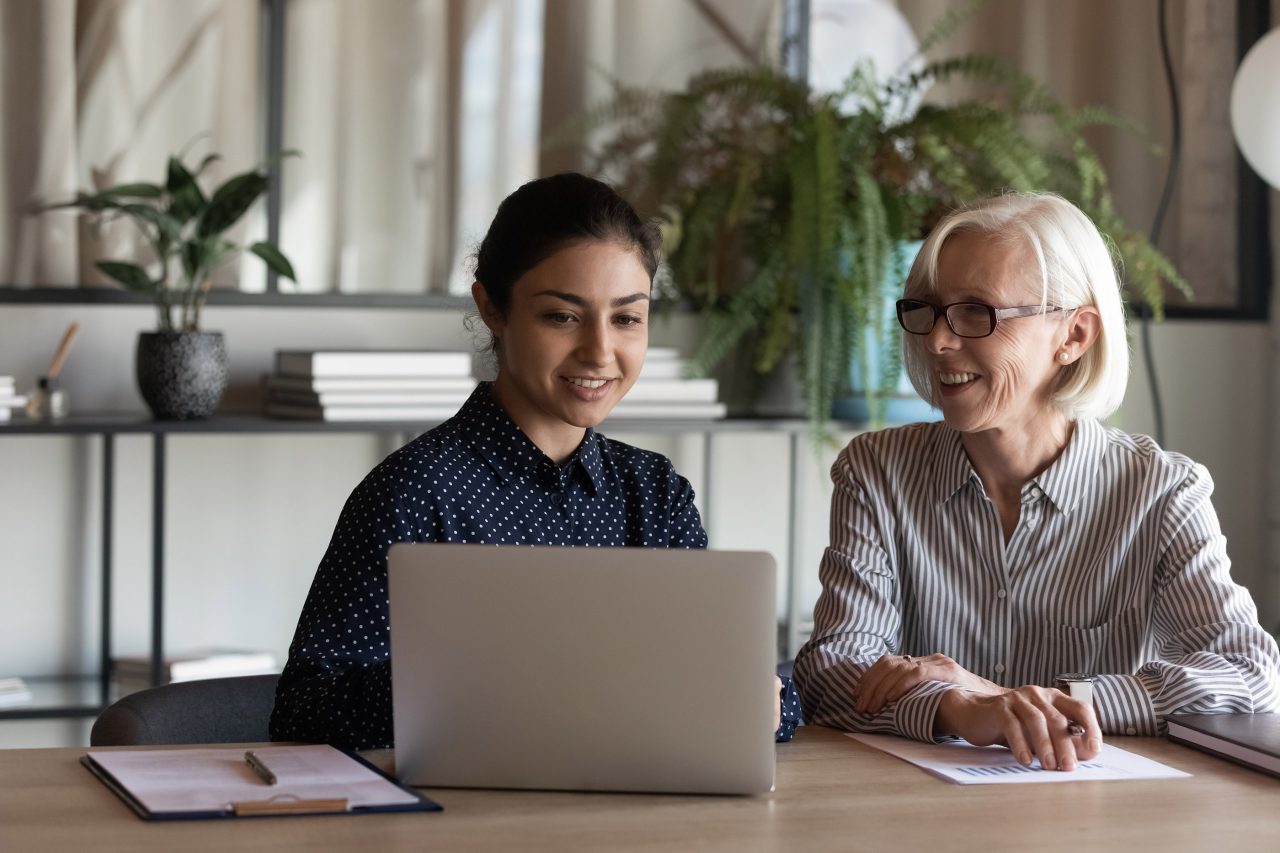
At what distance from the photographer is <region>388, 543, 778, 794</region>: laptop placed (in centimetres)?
123

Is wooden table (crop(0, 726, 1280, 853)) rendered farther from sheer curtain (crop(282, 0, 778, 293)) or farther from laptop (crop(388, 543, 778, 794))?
sheer curtain (crop(282, 0, 778, 293))

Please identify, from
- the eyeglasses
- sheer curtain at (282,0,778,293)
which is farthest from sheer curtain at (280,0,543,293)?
the eyeglasses

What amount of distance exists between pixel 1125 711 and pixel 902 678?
0.76ft

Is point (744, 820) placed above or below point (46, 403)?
below

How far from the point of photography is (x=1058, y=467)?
74.5 inches

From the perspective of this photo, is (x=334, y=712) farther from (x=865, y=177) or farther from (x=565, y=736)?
(x=865, y=177)

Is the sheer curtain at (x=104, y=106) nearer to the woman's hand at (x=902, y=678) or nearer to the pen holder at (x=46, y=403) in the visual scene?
the pen holder at (x=46, y=403)

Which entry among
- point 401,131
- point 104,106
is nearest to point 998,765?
point 401,131

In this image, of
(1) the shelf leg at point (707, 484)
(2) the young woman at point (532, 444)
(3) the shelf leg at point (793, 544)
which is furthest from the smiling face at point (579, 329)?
(1) the shelf leg at point (707, 484)

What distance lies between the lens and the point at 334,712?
144 centimetres

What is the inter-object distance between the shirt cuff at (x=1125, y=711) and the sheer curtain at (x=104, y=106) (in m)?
2.02

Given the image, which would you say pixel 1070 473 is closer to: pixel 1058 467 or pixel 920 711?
pixel 1058 467

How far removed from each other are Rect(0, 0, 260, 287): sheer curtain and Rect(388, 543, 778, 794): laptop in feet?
6.54

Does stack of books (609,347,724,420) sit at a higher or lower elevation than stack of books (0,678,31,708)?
higher
